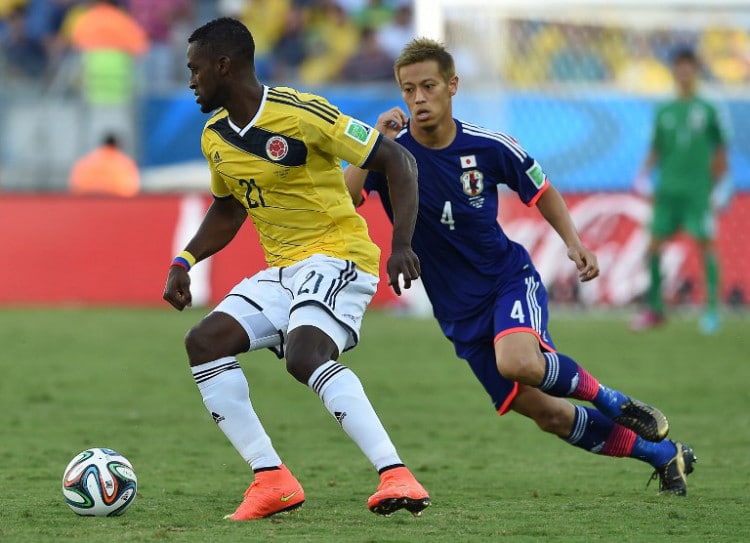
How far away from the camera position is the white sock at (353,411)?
5.39 meters

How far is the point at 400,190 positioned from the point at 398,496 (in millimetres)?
1227

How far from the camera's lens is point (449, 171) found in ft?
21.5

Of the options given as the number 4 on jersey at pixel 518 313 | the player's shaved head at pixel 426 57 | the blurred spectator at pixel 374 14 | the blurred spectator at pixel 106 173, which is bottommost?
the number 4 on jersey at pixel 518 313

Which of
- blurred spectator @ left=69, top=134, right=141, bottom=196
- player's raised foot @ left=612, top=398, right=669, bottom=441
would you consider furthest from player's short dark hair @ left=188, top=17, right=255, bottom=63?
blurred spectator @ left=69, top=134, right=141, bottom=196

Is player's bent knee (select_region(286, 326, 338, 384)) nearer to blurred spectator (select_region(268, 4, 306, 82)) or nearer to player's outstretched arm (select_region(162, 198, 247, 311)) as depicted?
player's outstretched arm (select_region(162, 198, 247, 311))

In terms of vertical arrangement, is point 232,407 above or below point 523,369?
below

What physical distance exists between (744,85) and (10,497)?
14.4 meters

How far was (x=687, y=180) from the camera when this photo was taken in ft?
50.3

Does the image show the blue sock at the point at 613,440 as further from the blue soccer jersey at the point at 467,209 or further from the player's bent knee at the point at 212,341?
the player's bent knee at the point at 212,341

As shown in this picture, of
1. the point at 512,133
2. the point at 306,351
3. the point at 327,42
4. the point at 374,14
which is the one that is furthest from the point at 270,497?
the point at 374,14

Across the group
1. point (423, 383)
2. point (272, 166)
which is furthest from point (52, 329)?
point (272, 166)

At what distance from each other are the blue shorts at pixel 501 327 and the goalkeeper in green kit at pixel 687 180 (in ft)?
28.0

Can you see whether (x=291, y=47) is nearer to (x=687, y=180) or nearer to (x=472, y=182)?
(x=687, y=180)

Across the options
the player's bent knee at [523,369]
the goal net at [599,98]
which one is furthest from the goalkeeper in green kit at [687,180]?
the player's bent knee at [523,369]
